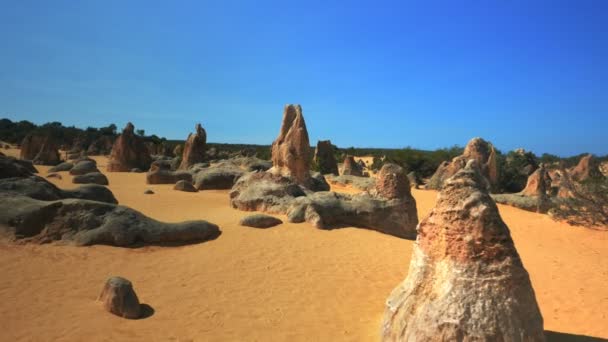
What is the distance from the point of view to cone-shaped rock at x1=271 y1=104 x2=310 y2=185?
619 inches

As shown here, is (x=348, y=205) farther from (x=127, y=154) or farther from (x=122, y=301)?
(x=127, y=154)

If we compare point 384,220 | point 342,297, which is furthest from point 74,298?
point 384,220

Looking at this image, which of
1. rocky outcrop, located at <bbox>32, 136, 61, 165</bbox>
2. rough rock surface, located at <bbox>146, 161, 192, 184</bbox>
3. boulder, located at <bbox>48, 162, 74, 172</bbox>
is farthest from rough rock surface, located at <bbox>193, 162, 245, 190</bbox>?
rocky outcrop, located at <bbox>32, 136, 61, 165</bbox>

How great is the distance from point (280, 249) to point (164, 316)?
356 centimetres

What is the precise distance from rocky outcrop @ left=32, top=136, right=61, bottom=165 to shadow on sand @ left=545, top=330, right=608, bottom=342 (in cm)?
3270

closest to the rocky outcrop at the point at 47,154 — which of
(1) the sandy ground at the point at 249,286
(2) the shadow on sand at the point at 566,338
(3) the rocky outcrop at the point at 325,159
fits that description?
(3) the rocky outcrop at the point at 325,159

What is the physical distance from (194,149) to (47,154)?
1215cm

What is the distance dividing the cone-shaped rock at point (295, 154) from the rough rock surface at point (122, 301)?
10524 millimetres

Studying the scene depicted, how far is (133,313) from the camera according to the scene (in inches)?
203

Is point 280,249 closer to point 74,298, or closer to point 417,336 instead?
point 74,298

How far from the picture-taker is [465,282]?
3.80 m

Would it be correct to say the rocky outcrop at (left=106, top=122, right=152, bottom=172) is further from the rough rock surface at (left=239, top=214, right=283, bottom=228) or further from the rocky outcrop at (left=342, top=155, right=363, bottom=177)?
the rough rock surface at (left=239, top=214, right=283, bottom=228)

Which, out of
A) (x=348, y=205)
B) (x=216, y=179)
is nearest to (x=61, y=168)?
(x=216, y=179)

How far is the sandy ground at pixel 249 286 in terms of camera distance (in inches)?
194
